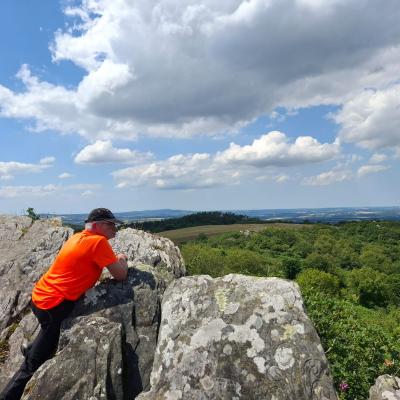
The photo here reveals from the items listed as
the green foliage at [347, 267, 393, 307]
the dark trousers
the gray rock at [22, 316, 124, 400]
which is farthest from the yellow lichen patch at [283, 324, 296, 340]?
the green foliage at [347, 267, 393, 307]

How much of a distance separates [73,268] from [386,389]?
6057mm

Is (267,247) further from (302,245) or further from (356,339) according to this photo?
(356,339)

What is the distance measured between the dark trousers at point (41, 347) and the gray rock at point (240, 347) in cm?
212

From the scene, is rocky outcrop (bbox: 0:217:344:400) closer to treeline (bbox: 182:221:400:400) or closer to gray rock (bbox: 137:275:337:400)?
gray rock (bbox: 137:275:337:400)

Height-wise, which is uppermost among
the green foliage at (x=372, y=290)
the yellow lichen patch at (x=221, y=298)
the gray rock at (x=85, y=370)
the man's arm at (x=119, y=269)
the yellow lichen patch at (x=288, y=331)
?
the man's arm at (x=119, y=269)

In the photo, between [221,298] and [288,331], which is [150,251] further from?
[288,331]

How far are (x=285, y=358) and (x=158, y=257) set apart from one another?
14.9ft

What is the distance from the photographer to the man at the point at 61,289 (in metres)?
7.98

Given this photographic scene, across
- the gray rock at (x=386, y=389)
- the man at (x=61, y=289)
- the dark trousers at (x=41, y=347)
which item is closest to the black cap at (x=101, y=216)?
the man at (x=61, y=289)

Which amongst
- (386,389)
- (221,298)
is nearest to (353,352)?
(386,389)

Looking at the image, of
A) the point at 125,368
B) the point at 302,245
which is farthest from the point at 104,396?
the point at 302,245

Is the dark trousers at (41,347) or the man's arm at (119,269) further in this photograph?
the man's arm at (119,269)

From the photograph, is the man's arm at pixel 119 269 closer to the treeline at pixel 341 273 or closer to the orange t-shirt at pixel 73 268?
the orange t-shirt at pixel 73 268

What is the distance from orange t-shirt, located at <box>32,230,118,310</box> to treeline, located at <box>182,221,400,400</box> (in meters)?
5.24
